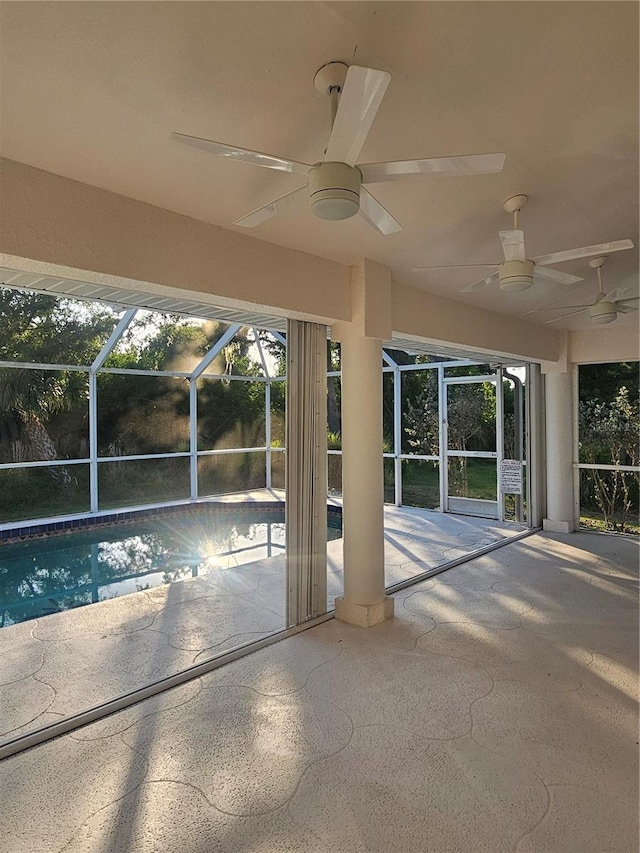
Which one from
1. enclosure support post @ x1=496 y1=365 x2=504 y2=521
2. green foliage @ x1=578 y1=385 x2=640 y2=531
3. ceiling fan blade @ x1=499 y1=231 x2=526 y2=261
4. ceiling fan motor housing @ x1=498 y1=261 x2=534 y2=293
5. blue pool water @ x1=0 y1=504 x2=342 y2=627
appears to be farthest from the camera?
enclosure support post @ x1=496 y1=365 x2=504 y2=521

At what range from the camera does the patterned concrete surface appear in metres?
2.78

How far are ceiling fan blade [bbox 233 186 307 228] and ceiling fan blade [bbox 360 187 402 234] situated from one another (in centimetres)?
23

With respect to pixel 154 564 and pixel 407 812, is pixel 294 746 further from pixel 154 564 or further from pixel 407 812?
pixel 154 564

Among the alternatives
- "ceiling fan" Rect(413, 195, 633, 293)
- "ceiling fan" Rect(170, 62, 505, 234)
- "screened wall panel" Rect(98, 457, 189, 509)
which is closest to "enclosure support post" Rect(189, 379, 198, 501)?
"screened wall panel" Rect(98, 457, 189, 509)

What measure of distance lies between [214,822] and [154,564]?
14.6 ft

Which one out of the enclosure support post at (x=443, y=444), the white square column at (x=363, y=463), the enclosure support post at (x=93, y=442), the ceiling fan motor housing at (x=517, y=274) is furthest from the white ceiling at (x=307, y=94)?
the enclosure support post at (x=443, y=444)

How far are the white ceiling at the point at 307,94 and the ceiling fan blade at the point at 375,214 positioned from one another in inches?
A: 8.6

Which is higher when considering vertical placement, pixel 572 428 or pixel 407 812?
pixel 572 428

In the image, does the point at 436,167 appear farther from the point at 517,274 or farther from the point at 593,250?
the point at 593,250

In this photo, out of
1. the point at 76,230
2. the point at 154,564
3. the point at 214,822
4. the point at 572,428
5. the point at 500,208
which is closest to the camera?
the point at 214,822

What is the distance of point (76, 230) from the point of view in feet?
7.45

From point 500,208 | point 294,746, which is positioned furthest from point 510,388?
point 294,746

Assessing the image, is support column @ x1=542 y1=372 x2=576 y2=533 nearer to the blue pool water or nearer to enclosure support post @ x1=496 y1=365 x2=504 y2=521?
enclosure support post @ x1=496 y1=365 x2=504 y2=521

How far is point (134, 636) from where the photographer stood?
3.55m
